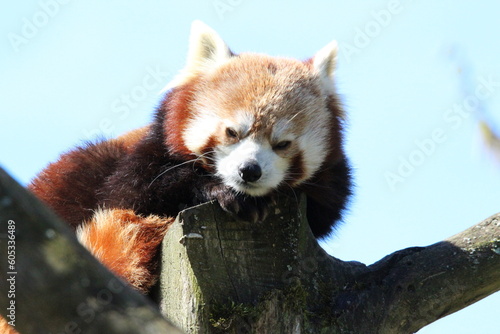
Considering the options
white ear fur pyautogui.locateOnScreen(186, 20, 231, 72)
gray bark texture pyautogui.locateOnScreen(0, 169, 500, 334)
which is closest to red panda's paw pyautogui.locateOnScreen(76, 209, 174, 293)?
gray bark texture pyautogui.locateOnScreen(0, 169, 500, 334)

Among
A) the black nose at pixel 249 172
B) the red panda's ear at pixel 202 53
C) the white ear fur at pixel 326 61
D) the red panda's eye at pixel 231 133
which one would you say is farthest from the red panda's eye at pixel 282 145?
the red panda's ear at pixel 202 53

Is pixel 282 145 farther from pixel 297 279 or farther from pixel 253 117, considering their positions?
pixel 297 279

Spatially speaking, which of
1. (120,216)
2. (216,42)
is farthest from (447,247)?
(216,42)

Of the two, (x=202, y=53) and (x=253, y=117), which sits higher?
(x=202, y=53)

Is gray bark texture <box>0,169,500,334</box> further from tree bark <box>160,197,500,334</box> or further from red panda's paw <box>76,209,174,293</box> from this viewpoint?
red panda's paw <box>76,209,174,293</box>

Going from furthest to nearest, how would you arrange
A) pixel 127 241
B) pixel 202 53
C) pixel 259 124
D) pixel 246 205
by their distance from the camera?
pixel 202 53, pixel 259 124, pixel 127 241, pixel 246 205

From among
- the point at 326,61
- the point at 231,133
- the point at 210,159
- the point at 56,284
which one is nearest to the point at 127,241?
the point at 210,159

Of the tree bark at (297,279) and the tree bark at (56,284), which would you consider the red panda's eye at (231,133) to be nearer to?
the tree bark at (297,279)

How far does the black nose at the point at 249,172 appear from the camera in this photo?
451 centimetres

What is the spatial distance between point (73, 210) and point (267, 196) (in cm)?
185

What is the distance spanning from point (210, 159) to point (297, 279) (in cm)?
143

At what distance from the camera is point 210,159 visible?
491 centimetres

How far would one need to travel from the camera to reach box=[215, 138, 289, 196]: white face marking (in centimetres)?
454

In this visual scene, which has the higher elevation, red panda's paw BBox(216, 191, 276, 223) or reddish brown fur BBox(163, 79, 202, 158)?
→ reddish brown fur BBox(163, 79, 202, 158)
